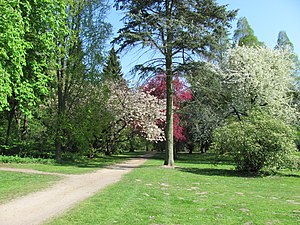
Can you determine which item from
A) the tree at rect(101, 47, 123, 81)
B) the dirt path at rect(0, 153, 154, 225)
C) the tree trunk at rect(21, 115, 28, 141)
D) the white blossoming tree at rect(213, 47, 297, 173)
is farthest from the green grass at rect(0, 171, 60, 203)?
the white blossoming tree at rect(213, 47, 297, 173)

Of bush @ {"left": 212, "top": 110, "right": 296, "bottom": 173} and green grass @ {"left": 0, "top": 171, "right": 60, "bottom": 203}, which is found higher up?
bush @ {"left": 212, "top": 110, "right": 296, "bottom": 173}

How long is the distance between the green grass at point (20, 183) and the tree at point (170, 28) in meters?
9.10

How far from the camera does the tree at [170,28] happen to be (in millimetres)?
17422

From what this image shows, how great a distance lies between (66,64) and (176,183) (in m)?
12.7

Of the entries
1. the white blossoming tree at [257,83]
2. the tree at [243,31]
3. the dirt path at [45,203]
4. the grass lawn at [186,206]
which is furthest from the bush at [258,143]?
the tree at [243,31]

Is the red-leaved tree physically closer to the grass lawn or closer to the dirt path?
the grass lawn

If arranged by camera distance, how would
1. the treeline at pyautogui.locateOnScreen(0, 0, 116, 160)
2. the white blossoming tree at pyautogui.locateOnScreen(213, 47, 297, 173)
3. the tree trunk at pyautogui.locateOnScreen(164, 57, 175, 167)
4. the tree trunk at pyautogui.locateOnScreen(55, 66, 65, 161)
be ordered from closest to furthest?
1. the treeline at pyautogui.locateOnScreen(0, 0, 116, 160)
2. the tree trunk at pyautogui.locateOnScreen(164, 57, 175, 167)
3. the tree trunk at pyautogui.locateOnScreen(55, 66, 65, 161)
4. the white blossoming tree at pyautogui.locateOnScreen(213, 47, 297, 173)

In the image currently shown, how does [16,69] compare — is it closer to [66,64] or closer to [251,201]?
[66,64]

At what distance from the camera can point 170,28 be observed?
17391 millimetres

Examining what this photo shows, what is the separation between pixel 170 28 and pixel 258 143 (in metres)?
7.98

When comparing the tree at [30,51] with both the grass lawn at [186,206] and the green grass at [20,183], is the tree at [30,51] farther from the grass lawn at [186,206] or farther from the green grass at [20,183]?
the grass lawn at [186,206]

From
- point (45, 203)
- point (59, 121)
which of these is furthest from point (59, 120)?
point (45, 203)

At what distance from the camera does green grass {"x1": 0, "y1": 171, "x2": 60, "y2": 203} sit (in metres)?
8.75

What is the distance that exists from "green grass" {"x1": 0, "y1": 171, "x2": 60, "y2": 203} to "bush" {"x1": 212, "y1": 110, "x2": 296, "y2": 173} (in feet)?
30.4
